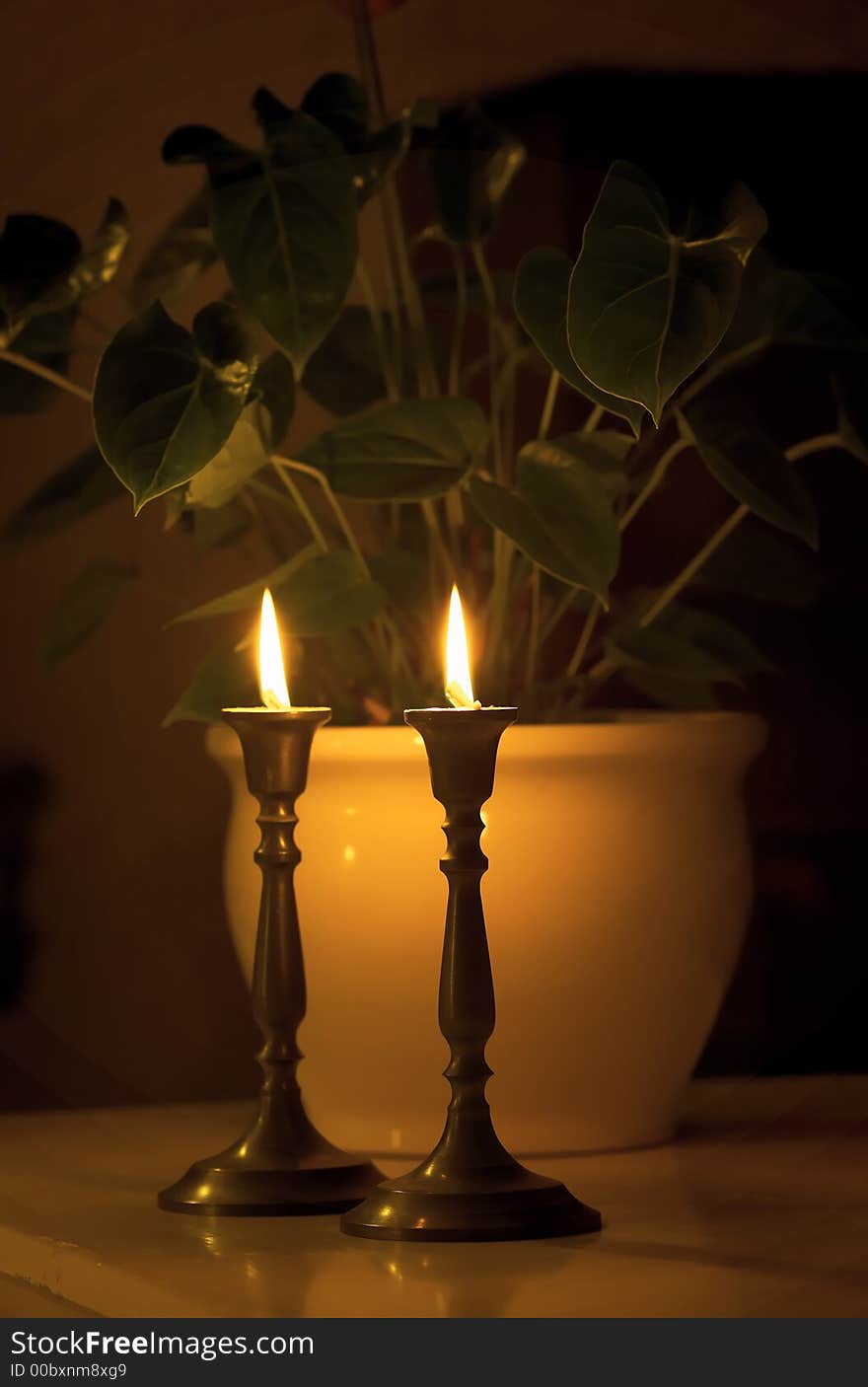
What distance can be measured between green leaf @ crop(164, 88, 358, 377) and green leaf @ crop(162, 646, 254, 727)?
0.56ft

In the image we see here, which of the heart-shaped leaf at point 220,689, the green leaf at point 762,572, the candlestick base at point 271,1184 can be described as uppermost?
the green leaf at point 762,572

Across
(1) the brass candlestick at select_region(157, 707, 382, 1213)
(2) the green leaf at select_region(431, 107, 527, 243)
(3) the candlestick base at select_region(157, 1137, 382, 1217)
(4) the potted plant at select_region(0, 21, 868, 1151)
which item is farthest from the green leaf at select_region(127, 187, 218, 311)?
(3) the candlestick base at select_region(157, 1137, 382, 1217)

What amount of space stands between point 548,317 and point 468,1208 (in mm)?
344

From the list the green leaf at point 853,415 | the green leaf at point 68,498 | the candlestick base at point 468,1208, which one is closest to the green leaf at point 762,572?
the green leaf at point 853,415

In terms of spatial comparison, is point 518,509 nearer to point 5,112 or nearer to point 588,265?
point 588,265

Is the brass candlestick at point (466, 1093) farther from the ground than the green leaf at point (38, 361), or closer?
closer

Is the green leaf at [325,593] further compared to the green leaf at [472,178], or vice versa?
the green leaf at [472,178]

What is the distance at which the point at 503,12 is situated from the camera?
117 centimetres

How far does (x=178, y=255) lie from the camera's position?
96 centimetres

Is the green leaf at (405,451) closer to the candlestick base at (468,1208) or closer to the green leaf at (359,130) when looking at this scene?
the green leaf at (359,130)

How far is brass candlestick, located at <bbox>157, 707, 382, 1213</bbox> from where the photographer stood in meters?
0.68

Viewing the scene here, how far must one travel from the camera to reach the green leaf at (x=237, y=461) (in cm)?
80

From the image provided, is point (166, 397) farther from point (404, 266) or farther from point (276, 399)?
→ point (404, 266)

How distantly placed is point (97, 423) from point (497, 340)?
444 mm
